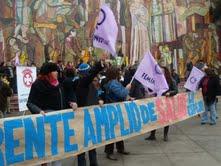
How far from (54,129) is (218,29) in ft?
116

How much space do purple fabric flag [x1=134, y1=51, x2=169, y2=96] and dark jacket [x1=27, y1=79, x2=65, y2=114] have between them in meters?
3.46

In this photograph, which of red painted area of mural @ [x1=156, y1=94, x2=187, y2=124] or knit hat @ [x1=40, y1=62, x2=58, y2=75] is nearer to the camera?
knit hat @ [x1=40, y1=62, x2=58, y2=75]

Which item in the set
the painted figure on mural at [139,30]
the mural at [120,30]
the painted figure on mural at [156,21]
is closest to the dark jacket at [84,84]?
the mural at [120,30]

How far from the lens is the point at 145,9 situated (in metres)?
35.0

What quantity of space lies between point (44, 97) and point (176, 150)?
147 inches

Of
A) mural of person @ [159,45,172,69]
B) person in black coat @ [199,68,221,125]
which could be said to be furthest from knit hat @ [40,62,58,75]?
mural of person @ [159,45,172,69]

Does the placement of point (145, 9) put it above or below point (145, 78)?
above

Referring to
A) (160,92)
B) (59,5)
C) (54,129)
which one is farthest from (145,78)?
(59,5)

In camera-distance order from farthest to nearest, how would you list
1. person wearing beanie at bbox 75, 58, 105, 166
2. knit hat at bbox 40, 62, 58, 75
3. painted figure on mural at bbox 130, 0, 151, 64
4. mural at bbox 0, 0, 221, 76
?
painted figure on mural at bbox 130, 0, 151, 64 < mural at bbox 0, 0, 221, 76 < person wearing beanie at bbox 75, 58, 105, 166 < knit hat at bbox 40, 62, 58, 75

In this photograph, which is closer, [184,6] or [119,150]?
[119,150]

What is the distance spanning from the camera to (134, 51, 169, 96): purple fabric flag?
33.2 feet

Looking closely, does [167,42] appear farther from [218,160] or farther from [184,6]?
[218,160]

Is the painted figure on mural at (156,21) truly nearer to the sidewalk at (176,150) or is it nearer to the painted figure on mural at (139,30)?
the painted figure on mural at (139,30)

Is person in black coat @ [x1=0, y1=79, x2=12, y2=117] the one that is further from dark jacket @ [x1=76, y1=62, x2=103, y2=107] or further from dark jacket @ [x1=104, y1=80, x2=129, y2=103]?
dark jacket @ [x1=104, y1=80, x2=129, y2=103]
